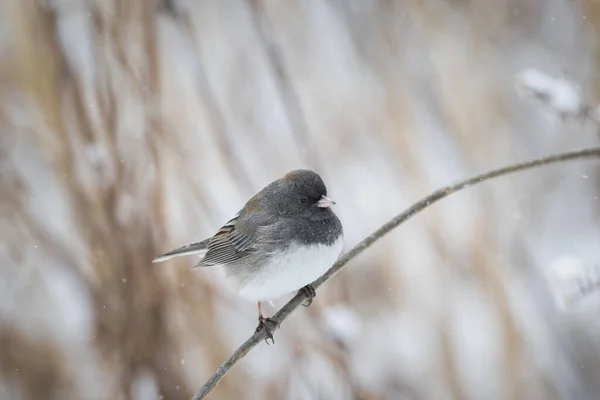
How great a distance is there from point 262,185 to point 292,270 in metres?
1.39

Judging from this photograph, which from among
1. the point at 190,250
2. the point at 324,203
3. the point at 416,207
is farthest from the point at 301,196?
the point at 416,207

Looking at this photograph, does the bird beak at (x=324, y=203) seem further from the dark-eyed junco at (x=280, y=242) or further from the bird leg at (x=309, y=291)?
the bird leg at (x=309, y=291)

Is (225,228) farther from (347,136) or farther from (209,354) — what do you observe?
(347,136)

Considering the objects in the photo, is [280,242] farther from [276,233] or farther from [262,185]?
[262,185]

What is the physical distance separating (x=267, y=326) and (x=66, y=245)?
1.35 m

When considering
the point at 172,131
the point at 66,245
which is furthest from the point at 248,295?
the point at 172,131

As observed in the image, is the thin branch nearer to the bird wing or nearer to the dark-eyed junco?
the dark-eyed junco

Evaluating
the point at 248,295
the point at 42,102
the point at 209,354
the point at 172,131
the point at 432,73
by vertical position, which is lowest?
the point at 209,354

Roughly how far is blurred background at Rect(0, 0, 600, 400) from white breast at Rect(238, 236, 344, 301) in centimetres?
80

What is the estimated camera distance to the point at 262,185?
3107mm

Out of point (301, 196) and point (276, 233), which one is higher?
point (301, 196)

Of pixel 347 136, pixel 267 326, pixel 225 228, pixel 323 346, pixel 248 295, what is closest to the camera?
pixel 267 326

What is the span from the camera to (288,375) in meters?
A: 2.66

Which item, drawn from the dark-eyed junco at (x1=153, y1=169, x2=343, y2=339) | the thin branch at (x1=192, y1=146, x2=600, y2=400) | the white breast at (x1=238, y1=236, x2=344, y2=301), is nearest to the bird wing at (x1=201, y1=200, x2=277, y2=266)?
the dark-eyed junco at (x1=153, y1=169, x2=343, y2=339)
